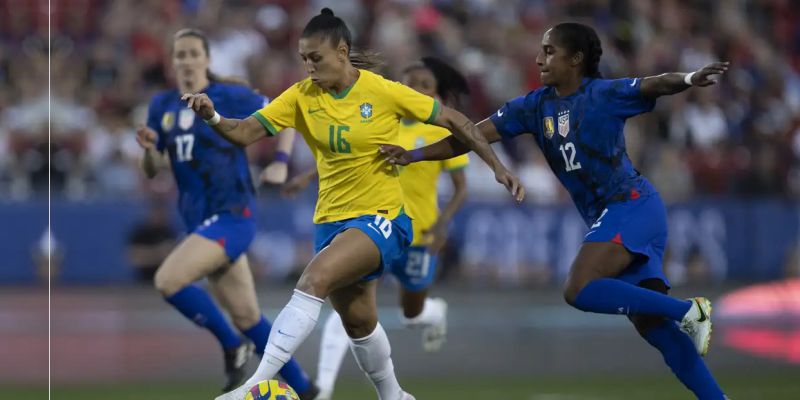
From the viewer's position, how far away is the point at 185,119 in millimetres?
9930

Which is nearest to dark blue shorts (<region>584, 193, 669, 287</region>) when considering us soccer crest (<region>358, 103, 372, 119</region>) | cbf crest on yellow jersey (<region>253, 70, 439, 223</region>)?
cbf crest on yellow jersey (<region>253, 70, 439, 223</region>)

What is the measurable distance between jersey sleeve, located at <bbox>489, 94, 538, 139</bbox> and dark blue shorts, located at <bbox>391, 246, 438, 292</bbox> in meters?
2.39

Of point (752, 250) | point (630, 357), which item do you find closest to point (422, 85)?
point (630, 357)

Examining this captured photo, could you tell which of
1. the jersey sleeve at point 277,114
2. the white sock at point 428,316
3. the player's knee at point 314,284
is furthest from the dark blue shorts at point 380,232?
the white sock at point 428,316

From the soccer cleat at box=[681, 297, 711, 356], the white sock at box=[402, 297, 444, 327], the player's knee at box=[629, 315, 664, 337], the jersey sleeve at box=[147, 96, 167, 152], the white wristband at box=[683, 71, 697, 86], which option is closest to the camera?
the white wristband at box=[683, 71, 697, 86]

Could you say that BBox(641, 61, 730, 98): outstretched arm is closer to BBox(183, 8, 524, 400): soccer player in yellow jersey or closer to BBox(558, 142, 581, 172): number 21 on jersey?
BBox(558, 142, 581, 172): number 21 on jersey

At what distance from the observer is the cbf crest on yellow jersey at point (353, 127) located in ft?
25.8

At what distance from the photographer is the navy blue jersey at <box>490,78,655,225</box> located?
25.8 feet

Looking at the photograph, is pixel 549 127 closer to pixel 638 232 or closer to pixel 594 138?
pixel 594 138

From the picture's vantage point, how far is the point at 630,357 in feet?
43.4

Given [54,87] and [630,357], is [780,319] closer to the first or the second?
[630,357]

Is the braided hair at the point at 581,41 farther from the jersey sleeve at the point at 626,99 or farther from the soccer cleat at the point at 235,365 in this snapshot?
the soccer cleat at the point at 235,365

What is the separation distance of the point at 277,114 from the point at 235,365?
104 inches

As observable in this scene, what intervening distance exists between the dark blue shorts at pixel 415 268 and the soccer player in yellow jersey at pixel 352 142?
2368 millimetres
